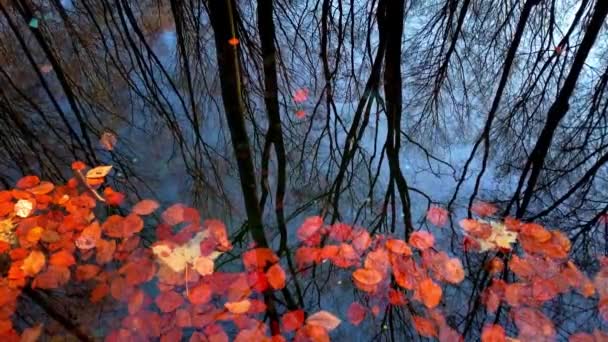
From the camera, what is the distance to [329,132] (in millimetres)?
2186

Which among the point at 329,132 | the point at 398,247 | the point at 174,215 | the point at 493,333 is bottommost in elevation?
the point at 493,333

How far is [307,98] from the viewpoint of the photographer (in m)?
2.35

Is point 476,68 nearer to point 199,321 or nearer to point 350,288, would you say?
point 350,288

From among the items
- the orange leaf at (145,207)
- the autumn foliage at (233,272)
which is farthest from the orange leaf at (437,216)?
the orange leaf at (145,207)

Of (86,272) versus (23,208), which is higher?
(23,208)

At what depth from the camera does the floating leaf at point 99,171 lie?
1.89 meters

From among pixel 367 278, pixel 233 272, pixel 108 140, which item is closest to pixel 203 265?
pixel 233 272

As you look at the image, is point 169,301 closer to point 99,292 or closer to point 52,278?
point 99,292

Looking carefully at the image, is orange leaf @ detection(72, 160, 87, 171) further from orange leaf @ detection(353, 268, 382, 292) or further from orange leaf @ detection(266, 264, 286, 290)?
orange leaf @ detection(353, 268, 382, 292)

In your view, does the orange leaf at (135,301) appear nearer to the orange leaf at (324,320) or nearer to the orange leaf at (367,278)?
the orange leaf at (324,320)

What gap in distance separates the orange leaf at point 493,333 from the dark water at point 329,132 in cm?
2

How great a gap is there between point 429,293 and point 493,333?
23 cm

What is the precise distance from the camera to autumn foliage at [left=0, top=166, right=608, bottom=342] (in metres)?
1.47

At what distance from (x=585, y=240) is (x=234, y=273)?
1.29 meters
